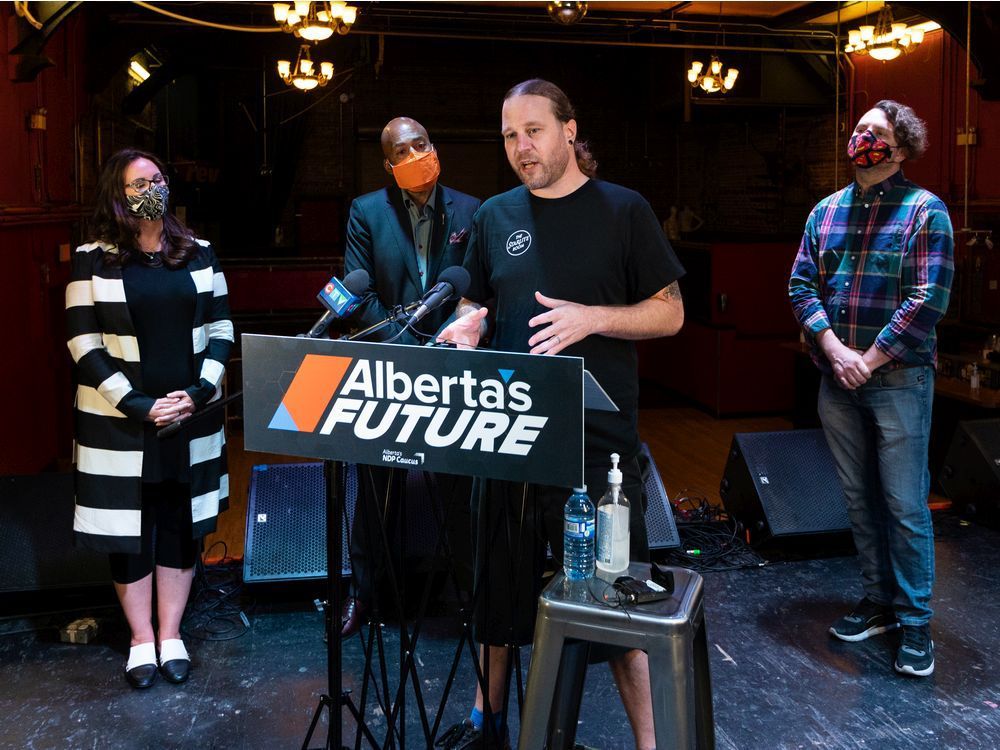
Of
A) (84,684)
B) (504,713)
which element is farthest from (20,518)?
(504,713)

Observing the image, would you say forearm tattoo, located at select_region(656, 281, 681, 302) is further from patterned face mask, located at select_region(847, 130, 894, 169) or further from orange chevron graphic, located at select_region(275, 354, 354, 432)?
patterned face mask, located at select_region(847, 130, 894, 169)

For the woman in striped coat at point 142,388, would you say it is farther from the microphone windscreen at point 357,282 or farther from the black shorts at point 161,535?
the microphone windscreen at point 357,282

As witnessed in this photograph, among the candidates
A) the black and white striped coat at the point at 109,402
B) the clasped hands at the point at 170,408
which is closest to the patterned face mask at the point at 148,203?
the black and white striped coat at the point at 109,402

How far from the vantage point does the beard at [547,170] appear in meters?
2.15

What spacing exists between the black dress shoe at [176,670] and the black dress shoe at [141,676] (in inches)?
1.4

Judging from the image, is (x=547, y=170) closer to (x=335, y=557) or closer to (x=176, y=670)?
(x=335, y=557)

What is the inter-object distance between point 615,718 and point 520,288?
1.31 m

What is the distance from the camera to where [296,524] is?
3.69 metres

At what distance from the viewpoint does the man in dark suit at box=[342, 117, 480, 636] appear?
3158 millimetres

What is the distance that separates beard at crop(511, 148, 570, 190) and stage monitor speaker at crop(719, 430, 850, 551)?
2.29 meters

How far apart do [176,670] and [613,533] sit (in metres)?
1.74

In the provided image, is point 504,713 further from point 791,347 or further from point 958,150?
point 958,150

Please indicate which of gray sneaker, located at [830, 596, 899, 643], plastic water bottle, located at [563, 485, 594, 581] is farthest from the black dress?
gray sneaker, located at [830, 596, 899, 643]

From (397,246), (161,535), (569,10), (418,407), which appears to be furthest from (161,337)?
(569,10)
